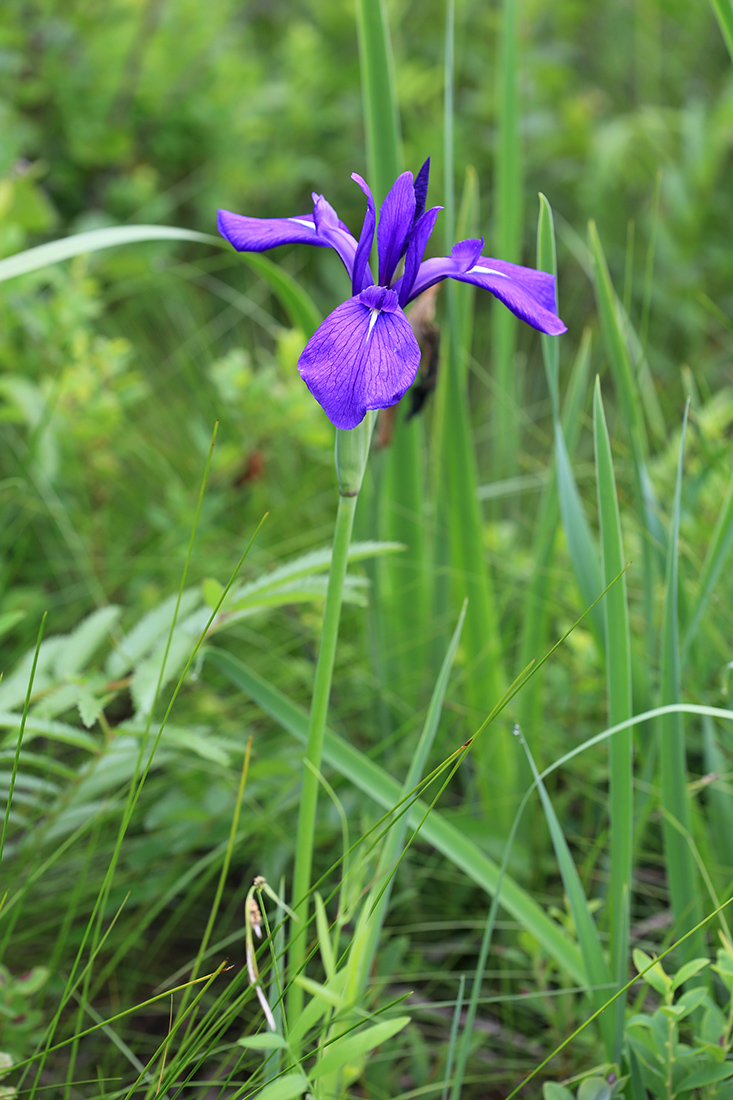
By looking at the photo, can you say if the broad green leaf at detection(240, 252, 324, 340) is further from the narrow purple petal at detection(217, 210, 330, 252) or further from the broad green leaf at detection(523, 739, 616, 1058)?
the broad green leaf at detection(523, 739, 616, 1058)

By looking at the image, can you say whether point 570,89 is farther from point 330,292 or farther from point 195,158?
point 195,158

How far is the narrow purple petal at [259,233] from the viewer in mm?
784

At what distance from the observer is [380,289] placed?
696 mm

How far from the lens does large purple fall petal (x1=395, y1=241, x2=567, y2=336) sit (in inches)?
29.2

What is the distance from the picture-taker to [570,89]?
11.8ft

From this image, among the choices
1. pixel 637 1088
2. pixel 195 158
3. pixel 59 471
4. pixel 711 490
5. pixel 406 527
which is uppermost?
pixel 195 158

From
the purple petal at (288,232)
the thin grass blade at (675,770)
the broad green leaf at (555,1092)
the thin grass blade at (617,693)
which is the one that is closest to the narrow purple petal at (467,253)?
the purple petal at (288,232)

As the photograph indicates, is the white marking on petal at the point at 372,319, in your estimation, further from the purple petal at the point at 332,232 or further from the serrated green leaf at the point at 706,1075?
the serrated green leaf at the point at 706,1075

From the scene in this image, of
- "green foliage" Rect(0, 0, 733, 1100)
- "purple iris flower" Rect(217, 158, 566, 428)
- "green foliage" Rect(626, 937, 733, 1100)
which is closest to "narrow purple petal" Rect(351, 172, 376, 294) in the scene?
"purple iris flower" Rect(217, 158, 566, 428)

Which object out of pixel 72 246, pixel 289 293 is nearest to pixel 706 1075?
pixel 289 293

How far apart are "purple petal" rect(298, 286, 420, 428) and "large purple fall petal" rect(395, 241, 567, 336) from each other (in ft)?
0.39

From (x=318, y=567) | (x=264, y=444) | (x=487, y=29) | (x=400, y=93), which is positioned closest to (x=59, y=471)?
(x=264, y=444)

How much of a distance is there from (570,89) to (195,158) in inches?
73.5

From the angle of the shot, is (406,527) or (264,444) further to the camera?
(264,444)
